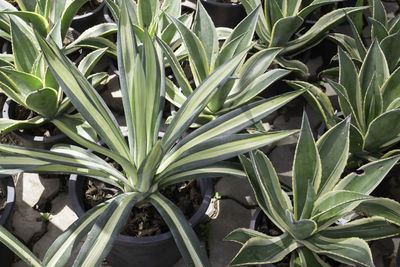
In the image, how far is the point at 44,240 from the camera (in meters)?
1.73

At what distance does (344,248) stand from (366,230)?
0.13m

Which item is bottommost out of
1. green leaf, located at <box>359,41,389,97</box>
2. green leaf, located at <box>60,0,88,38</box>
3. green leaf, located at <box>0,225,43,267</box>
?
green leaf, located at <box>359,41,389,97</box>

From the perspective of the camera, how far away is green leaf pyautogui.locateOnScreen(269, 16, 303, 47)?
5.85 ft

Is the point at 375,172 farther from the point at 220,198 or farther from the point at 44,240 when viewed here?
the point at 44,240

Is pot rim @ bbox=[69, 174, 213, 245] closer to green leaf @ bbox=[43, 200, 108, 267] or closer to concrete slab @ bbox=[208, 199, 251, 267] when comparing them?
green leaf @ bbox=[43, 200, 108, 267]

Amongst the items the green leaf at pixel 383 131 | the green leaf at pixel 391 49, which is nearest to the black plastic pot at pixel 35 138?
the green leaf at pixel 383 131

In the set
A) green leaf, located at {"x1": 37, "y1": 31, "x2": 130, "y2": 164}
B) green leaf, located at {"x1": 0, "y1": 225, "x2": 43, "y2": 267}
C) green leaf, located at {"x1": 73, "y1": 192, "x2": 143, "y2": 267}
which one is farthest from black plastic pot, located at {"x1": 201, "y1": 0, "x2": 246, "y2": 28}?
green leaf, located at {"x1": 0, "y1": 225, "x2": 43, "y2": 267}

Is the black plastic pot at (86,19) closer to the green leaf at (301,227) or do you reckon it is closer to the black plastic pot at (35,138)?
the black plastic pot at (35,138)

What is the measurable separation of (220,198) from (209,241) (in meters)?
0.21

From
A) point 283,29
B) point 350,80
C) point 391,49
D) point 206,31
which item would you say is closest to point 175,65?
point 206,31

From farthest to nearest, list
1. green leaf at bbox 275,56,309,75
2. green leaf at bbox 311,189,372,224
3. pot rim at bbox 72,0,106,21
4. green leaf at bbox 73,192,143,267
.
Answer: pot rim at bbox 72,0,106,21, green leaf at bbox 275,56,309,75, green leaf at bbox 311,189,372,224, green leaf at bbox 73,192,143,267

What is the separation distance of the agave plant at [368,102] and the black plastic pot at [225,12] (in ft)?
2.47

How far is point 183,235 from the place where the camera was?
1.20 metres

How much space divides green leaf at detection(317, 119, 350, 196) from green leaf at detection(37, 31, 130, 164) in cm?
59
